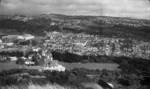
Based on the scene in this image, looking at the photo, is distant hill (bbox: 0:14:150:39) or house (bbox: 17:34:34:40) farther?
house (bbox: 17:34:34:40)

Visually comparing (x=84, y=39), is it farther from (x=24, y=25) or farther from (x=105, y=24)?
(x=24, y=25)

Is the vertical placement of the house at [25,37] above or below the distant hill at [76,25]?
below

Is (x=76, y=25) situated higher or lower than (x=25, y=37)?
higher

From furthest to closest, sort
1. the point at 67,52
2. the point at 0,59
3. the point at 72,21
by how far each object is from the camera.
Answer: the point at 72,21, the point at 67,52, the point at 0,59

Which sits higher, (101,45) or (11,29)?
(11,29)

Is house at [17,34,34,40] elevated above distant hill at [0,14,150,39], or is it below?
below

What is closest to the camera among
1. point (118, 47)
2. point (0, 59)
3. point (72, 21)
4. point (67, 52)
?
point (0, 59)

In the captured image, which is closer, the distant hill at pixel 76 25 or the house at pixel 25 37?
the distant hill at pixel 76 25

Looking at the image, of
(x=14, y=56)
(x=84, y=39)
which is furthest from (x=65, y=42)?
(x=14, y=56)
